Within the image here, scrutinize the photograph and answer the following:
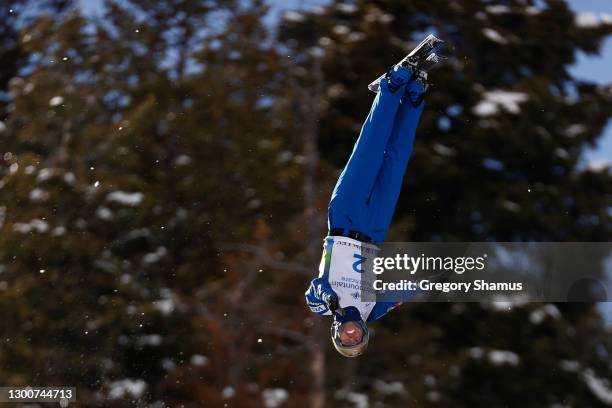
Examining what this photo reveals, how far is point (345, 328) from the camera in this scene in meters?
3.58

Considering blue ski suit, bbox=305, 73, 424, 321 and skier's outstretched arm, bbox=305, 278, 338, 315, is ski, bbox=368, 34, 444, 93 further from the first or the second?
skier's outstretched arm, bbox=305, 278, 338, 315

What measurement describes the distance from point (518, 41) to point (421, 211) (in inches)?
108

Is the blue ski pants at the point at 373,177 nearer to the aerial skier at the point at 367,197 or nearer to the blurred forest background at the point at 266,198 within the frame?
the aerial skier at the point at 367,197

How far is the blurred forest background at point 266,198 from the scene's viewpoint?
9055 millimetres

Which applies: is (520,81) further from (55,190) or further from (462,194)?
(55,190)

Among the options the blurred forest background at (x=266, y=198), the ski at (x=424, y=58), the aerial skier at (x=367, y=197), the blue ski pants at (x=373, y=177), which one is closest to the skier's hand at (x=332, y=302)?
the aerial skier at (x=367, y=197)

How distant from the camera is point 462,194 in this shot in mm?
10086

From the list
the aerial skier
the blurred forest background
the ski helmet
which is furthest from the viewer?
the blurred forest background

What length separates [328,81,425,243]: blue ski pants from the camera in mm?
3773

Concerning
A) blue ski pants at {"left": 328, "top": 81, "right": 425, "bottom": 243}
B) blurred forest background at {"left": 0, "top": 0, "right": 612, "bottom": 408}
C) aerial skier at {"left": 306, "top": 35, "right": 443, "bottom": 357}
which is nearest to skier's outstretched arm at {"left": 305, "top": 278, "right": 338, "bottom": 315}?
aerial skier at {"left": 306, "top": 35, "right": 443, "bottom": 357}

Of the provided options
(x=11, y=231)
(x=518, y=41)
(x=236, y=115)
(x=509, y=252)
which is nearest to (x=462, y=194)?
(x=509, y=252)

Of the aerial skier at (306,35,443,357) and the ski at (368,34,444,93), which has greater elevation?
the ski at (368,34,444,93)

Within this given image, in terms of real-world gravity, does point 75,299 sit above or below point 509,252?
below

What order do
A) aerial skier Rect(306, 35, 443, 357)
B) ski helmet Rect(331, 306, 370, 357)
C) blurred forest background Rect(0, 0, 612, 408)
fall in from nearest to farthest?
ski helmet Rect(331, 306, 370, 357) → aerial skier Rect(306, 35, 443, 357) → blurred forest background Rect(0, 0, 612, 408)
